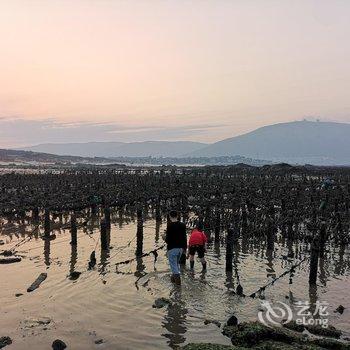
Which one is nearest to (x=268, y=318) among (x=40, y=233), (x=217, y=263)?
(x=217, y=263)

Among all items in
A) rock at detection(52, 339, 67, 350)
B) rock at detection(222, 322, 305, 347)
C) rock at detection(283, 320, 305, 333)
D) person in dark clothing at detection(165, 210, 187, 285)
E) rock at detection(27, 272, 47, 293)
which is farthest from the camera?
person in dark clothing at detection(165, 210, 187, 285)

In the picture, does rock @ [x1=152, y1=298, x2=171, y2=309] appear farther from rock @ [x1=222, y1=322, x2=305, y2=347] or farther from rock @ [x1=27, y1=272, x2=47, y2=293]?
rock @ [x1=27, y1=272, x2=47, y2=293]

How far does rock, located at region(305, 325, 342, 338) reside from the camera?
1042 cm

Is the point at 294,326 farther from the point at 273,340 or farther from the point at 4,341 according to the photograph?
the point at 4,341

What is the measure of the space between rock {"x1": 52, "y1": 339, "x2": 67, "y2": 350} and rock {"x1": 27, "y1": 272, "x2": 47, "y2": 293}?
4.73 metres

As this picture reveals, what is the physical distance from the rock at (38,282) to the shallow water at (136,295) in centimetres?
21

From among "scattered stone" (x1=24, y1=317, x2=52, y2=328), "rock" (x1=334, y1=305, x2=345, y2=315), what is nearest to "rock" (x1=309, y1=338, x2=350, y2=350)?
"rock" (x1=334, y1=305, x2=345, y2=315)

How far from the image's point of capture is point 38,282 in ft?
48.2

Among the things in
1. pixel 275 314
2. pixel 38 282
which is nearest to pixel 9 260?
pixel 38 282

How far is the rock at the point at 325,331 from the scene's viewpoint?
10.4m

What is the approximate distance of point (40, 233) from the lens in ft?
84.1

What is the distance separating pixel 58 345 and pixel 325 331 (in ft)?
20.5

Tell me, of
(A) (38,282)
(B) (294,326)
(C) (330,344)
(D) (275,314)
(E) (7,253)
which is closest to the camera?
(C) (330,344)

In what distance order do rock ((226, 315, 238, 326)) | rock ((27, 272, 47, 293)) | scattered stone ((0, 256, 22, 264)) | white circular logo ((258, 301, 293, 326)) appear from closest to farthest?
rock ((226, 315, 238, 326)) → white circular logo ((258, 301, 293, 326)) → rock ((27, 272, 47, 293)) → scattered stone ((0, 256, 22, 264))
